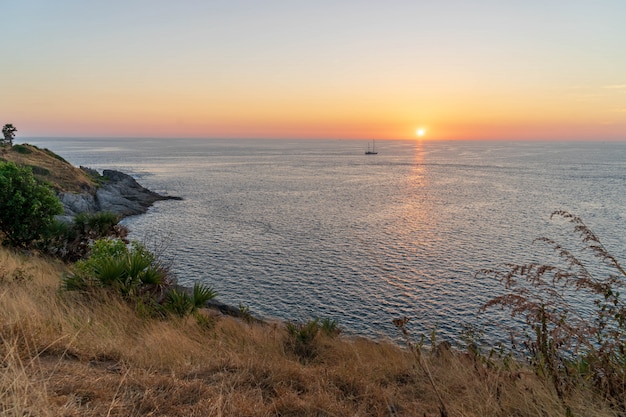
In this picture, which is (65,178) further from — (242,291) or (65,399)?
(65,399)

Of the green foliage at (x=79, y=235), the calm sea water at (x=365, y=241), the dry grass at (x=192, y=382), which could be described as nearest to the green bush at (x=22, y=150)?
the calm sea water at (x=365, y=241)

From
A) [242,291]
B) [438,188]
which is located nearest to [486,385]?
[242,291]

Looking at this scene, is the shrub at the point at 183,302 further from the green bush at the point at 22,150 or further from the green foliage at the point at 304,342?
the green bush at the point at 22,150

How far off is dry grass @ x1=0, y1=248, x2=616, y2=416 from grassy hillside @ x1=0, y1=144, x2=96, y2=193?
39.1m

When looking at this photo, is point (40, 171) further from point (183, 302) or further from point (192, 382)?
point (192, 382)

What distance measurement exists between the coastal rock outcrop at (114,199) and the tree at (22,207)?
17.0 m

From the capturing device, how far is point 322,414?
14.3 ft

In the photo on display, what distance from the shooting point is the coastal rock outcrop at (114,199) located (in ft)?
123

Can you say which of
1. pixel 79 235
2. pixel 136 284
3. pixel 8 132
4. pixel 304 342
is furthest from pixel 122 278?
pixel 8 132

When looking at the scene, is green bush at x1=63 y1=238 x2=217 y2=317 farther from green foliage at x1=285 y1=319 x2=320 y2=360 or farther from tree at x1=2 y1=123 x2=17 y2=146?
tree at x1=2 y1=123 x2=17 y2=146

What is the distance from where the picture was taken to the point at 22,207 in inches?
607

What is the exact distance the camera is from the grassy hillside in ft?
137

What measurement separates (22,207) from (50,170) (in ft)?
115

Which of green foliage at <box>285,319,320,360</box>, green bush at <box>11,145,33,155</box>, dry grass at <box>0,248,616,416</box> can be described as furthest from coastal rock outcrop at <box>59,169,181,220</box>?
dry grass at <box>0,248,616,416</box>
